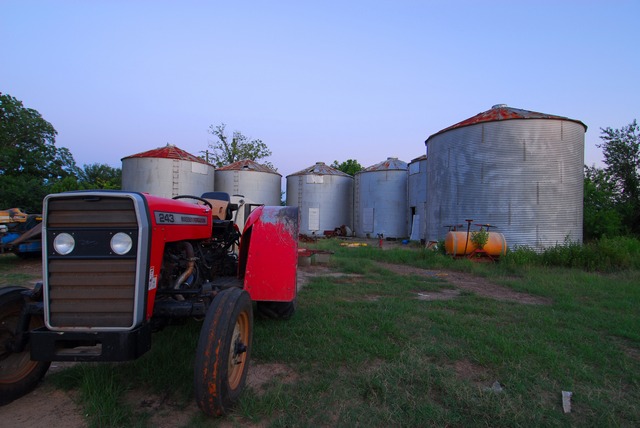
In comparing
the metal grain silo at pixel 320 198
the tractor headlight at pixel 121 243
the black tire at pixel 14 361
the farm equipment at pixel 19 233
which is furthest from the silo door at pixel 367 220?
the tractor headlight at pixel 121 243

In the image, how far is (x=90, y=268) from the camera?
8.38ft

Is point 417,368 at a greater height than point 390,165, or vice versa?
point 390,165

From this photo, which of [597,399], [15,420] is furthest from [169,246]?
[597,399]

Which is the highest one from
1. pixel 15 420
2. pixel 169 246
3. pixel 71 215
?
pixel 71 215

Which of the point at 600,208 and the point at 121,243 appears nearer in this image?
the point at 121,243

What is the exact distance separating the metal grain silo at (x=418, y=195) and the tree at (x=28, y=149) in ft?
75.2

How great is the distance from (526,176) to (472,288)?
280 inches

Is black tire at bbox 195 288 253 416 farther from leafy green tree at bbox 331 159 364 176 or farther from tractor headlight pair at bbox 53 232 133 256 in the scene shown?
leafy green tree at bbox 331 159 364 176

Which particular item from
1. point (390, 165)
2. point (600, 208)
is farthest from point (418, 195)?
point (600, 208)

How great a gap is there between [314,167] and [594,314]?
22337mm

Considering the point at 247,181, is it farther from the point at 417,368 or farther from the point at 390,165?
the point at 417,368

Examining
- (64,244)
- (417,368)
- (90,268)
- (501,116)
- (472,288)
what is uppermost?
(501,116)

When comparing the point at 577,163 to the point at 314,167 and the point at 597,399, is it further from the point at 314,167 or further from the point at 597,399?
the point at 314,167

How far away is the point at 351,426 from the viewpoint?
255cm
